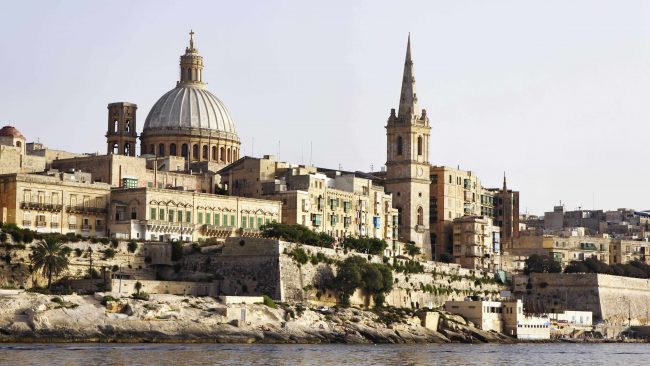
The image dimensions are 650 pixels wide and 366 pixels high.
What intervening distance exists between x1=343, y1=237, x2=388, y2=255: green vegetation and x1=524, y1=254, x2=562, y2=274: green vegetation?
18.3 metres

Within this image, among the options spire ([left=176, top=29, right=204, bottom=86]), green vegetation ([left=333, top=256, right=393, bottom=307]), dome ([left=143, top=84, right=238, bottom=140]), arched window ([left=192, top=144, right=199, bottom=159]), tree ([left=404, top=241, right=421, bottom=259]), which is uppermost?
spire ([left=176, top=29, right=204, bottom=86])

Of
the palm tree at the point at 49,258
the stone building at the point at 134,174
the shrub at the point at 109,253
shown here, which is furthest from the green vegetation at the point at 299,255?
the palm tree at the point at 49,258

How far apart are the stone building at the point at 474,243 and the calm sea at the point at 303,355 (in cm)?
2285

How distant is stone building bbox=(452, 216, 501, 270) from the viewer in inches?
4451

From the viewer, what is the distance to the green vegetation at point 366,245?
323 ft

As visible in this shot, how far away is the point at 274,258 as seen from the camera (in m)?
88.2

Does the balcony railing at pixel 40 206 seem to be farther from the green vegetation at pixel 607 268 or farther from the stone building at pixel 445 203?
the green vegetation at pixel 607 268

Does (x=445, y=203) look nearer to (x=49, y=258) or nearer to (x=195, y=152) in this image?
(x=195, y=152)

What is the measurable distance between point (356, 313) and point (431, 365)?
1905 centimetres

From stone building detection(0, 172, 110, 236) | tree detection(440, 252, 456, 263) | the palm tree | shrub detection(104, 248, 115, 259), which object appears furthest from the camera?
tree detection(440, 252, 456, 263)

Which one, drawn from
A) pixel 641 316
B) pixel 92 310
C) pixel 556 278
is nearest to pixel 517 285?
pixel 556 278

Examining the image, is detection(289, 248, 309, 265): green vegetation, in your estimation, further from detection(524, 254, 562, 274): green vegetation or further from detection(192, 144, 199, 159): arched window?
detection(524, 254, 562, 274): green vegetation

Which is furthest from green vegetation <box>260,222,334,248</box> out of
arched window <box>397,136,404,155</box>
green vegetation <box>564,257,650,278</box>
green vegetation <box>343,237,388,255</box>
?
green vegetation <box>564,257,650,278</box>

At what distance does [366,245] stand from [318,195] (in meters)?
5.22
